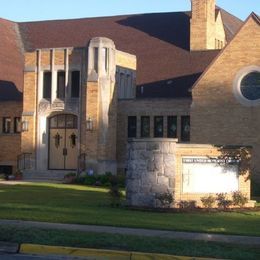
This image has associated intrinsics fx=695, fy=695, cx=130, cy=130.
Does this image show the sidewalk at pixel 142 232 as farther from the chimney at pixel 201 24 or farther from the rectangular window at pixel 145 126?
the chimney at pixel 201 24

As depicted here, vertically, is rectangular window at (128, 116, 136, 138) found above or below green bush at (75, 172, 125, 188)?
above

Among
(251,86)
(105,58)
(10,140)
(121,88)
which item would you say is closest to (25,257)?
(251,86)

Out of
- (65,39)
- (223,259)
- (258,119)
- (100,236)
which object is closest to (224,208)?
(100,236)

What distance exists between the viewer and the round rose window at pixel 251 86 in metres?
35.1

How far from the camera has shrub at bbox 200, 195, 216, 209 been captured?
2174 cm

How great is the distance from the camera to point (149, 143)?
2209 cm

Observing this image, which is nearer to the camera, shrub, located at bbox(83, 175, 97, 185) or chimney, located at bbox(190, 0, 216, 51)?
shrub, located at bbox(83, 175, 97, 185)

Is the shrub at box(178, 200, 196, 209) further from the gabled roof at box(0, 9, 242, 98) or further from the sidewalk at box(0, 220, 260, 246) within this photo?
the gabled roof at box(0, 9, 242, 98)

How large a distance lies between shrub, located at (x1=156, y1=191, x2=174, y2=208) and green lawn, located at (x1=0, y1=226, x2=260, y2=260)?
690 centimetres

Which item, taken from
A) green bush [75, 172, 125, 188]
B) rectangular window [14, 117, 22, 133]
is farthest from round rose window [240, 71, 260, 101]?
rectangular window [14, 117, 22, 133]

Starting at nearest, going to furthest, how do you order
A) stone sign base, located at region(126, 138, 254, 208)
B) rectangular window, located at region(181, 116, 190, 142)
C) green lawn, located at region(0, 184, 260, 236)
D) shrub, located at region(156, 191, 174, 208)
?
green lawn, located at region(0, 184, 260, 236) < shrub, located at region(156, 191, 174, 208) < stone sign base, located at region(126, 138, 254, 208) < rectangular window, located at region(181, 116, 190, 142)

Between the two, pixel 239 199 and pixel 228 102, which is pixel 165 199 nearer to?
pixel 239 199

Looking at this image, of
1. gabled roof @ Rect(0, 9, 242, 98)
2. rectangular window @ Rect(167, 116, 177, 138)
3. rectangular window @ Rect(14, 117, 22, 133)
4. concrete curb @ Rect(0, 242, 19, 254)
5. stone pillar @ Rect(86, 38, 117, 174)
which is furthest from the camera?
rectangular window @ Rect(14, 117, 22, 133)

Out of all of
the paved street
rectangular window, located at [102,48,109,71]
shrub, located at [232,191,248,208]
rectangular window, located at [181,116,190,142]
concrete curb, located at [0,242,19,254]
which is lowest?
the paved street
